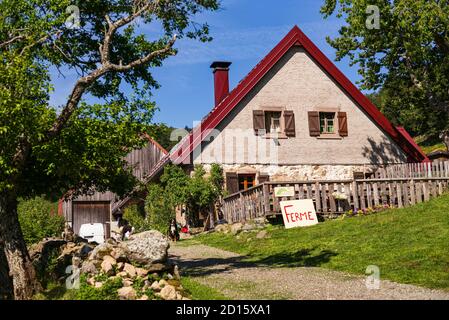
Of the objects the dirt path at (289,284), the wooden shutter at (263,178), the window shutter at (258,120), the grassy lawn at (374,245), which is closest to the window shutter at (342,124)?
the window shutter at (258,120)

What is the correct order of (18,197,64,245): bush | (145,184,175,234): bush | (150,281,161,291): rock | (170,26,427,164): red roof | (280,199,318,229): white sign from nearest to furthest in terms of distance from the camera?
1. (150,281,161,291): rock
2. (18,197,64,245): bush
3. (280,199,318,229): white sign
4. (145,184,175,234): bush
5. (170,26,427,164): red roof

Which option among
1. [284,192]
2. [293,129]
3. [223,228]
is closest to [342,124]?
[293,129]

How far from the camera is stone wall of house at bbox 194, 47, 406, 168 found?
2312 centimetres

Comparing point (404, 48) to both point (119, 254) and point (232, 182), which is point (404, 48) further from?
point (119, 254)

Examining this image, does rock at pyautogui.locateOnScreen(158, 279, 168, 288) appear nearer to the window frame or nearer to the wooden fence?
the wooden fence

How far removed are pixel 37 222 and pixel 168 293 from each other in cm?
1076

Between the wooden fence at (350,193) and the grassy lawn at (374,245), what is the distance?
1.72m

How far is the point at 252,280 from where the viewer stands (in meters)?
9.65

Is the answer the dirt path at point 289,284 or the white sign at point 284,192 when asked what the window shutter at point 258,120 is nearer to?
the white sign at point 284,192

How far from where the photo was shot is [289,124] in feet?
78.8

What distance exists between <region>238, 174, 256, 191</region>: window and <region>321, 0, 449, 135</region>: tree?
832 centimetres

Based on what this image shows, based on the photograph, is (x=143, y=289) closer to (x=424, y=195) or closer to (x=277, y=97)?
(x=424, y=195)

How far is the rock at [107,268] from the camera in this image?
8.57m

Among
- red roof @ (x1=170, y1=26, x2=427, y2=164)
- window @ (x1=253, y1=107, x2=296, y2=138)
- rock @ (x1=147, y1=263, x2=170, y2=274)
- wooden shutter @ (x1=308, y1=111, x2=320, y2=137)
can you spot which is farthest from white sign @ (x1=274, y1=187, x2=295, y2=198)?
rock @ (x1=147, y1=263, x2=170, y2=274)
